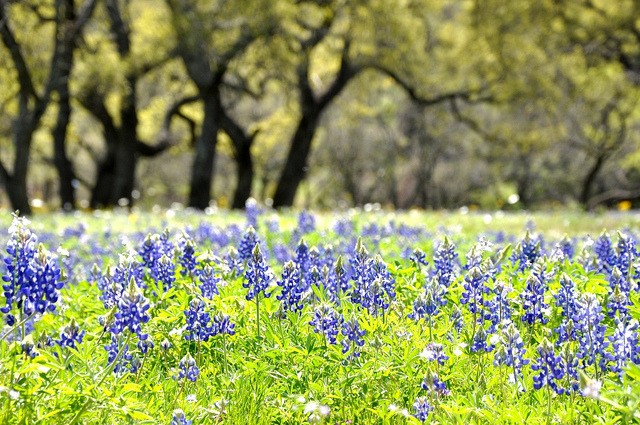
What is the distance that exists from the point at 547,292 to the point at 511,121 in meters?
33.0

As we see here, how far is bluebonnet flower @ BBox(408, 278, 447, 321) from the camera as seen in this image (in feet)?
12.8

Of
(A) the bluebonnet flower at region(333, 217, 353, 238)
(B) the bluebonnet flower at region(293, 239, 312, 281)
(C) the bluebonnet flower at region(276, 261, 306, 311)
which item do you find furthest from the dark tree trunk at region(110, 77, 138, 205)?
(C) the bluebonnet flower at region(276, 261, 306, 311)

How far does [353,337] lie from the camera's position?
371 centimetres

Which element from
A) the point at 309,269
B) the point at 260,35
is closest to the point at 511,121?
the point at 260,35

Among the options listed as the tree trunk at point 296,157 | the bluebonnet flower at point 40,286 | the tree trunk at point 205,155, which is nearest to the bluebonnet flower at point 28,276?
the bluebonnet flower at point 40,286

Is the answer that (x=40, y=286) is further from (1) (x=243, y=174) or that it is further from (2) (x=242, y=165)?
(2) (x=242, y=165)

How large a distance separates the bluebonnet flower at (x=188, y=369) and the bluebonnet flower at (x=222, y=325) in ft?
0.90

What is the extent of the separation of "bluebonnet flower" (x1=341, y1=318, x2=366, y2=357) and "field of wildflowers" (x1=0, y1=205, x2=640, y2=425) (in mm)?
11

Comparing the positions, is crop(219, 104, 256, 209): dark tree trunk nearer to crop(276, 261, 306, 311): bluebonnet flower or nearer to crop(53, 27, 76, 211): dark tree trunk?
crop(53, 27, 76, 211): dark tree trunk

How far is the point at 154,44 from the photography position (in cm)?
2228

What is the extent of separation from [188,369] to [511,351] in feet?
5.24

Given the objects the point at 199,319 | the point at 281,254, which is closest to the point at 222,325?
the point at 199,319

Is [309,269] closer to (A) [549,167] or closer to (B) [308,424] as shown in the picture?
(B) [308,424]

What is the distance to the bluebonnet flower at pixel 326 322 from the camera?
3.92 m
